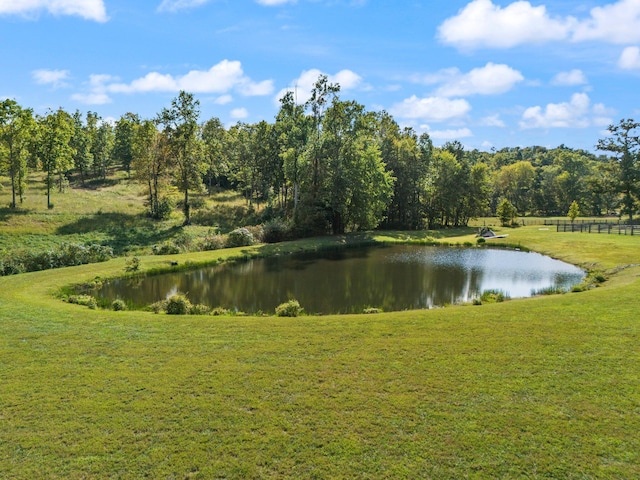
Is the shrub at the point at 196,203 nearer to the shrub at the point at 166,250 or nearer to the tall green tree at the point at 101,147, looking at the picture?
the tall green tree at the point at 101,147

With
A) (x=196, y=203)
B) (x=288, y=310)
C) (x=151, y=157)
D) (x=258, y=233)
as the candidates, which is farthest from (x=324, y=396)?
(x=196, y=203)

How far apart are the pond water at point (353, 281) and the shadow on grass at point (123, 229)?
1422 cm

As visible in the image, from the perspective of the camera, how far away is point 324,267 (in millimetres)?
32312

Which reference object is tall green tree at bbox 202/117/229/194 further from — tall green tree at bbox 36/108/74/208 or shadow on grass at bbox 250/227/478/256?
shadow on grass at bbox 250/227/478/256

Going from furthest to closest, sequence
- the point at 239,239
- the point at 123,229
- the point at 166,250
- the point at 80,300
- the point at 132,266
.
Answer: the point at 123,229
the point at 239,239
the point at 166,250
the point at 132,266
the point at 80,300

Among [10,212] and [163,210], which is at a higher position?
[163,210]

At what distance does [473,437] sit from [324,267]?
80.5ft

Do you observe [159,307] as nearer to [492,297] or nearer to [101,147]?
[492,297]

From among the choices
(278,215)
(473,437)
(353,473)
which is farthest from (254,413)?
(278,215)

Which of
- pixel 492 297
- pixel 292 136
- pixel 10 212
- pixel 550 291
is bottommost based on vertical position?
pixel 492 297

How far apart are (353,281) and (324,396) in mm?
17604

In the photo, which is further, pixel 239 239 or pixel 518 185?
pixel 518 185

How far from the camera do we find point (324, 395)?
375 inches

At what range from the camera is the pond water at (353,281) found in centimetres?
2170
